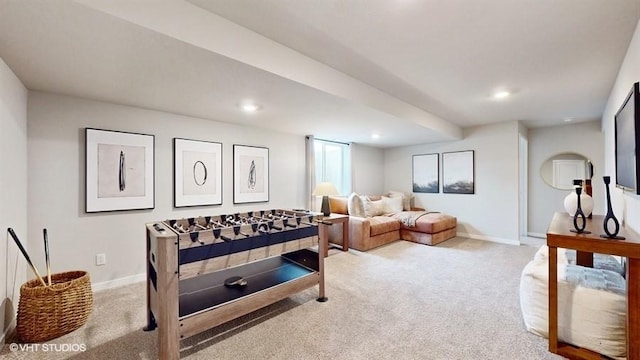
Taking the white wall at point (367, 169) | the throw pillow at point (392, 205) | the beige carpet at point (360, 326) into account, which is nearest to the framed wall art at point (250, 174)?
the beige carpet at point (360, 326)

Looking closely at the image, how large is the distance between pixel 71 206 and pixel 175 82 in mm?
1768

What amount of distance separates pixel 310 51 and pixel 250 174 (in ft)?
7.95

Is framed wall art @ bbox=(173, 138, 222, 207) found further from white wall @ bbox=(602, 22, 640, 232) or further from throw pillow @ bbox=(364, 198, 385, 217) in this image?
white wall @ bbox=(602, 22, 640, 232)

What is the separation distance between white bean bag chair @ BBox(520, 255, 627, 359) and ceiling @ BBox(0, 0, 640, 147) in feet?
6.20

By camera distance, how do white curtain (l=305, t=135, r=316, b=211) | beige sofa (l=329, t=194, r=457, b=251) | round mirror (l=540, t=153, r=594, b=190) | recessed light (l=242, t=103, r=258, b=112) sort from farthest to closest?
round mirror (l=540, t=153, r=594, b=190) → white curtain (l=305, t=135, r=316, b=211) → beige sofa (l=329, t=194, r=457, b=251) → recessed light (l=242, t=103, r=258, b=112)

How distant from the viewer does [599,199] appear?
16.0 feet

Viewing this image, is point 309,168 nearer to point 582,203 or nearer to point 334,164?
point 334,164

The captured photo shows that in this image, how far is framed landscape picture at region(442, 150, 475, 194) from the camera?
5.50 metres

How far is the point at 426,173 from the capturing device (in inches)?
245

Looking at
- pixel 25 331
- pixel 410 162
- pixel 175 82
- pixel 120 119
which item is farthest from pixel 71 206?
pixel 410 162

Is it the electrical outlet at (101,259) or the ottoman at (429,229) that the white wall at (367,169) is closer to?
the ottoman at (429,229)

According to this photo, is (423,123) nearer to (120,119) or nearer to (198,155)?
(198,155)

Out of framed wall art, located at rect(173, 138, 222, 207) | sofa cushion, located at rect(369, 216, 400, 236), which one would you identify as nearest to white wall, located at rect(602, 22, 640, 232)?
sofa cushion, located at rect(369, 216, 400, 236)

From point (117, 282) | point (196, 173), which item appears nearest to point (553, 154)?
point (196, 173)
